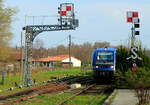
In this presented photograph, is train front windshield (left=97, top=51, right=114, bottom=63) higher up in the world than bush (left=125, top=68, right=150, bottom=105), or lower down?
higher up

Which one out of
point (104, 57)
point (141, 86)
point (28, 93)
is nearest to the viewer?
point (141, 86)

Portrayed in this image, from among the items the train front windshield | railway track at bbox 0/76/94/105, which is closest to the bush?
railway track at bbox 0/76/94/105

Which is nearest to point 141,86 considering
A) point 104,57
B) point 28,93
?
point 28,93

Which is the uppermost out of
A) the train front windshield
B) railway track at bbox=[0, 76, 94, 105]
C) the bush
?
the train front windshield

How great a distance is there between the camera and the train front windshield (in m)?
28.9

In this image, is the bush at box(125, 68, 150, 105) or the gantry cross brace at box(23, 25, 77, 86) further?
the gantry cross brace at box(23, 25, 77, 86)

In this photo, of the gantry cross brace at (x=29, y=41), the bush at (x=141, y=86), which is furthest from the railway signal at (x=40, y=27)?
the bush at (x=141, y=86)

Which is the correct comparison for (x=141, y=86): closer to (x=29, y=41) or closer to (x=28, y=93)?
(x=28, y=93)

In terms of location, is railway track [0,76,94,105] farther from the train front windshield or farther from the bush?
the bush

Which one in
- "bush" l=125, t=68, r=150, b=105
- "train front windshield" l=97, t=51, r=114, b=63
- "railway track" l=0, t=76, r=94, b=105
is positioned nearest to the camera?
"bush" l=125, t=68, r=150, b=105

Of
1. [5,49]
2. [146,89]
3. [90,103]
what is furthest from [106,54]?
[146,89]

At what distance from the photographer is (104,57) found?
29484 millimetres

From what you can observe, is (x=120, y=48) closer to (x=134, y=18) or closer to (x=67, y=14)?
(x=134, y=18)

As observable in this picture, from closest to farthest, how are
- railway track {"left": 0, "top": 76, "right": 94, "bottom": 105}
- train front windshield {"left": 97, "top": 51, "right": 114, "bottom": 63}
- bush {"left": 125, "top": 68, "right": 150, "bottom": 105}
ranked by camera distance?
bush {"left": 125, "top": 68, "right": 150, "bottom": 105}
railway track {"left": 0, "top": 76, "right": 94, "bottom": 105}
train front windshield {"left": 97, "top": 51, "right": 114, "bottom": 63}
